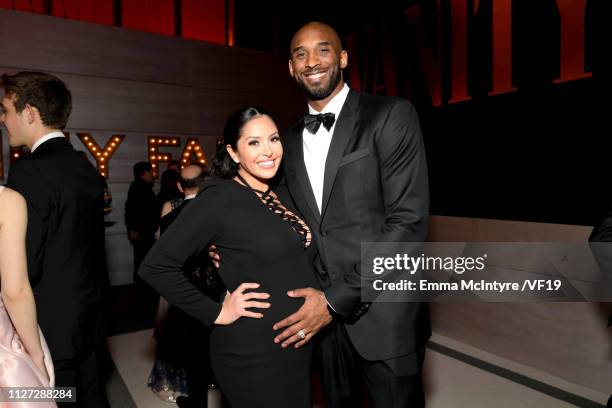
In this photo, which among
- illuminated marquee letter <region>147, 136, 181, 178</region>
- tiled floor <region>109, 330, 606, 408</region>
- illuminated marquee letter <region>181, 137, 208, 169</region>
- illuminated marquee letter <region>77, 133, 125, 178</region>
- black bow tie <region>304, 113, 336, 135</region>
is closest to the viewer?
black bow tie <region>304, 113, 336, 135</region>

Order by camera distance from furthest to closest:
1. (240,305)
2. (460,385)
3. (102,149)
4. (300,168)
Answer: (102,149)
(460,385)
(300,168)
(240,305)

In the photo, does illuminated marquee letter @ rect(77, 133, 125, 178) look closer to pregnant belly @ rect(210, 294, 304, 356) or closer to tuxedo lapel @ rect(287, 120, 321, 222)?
tuxedo lapel @ rect(287, 120, 321, 222)

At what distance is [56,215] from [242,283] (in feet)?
2.92

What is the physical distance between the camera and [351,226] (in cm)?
166

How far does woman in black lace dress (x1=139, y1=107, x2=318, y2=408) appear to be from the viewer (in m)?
1.47

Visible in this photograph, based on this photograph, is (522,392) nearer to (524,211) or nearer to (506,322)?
(506,322)

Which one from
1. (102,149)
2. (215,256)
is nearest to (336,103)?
(215,256)

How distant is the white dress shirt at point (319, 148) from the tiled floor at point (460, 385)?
198 cm

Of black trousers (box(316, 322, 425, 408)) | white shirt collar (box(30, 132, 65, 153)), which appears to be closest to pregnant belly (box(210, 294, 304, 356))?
black trousers (box(316, 322, 425, 408))

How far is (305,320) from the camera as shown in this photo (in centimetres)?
153

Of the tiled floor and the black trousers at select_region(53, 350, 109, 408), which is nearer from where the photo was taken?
the black trousers at select_region(53, 350, 109, 408)

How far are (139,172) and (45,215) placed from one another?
152 inches

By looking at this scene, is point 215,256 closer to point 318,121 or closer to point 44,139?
point 318,121

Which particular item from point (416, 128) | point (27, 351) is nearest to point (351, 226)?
point (416, 128)
